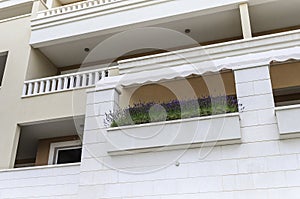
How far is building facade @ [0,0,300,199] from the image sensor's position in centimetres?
586

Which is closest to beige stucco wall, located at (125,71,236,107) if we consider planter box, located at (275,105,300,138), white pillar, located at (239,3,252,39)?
white pillar, located at (239,3,252,39)

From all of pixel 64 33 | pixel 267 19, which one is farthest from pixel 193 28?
pixel 64 33

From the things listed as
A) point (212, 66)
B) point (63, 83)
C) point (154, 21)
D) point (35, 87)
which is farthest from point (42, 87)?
point (212, 66)

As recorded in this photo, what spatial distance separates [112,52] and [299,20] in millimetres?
6506

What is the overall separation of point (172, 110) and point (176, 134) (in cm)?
64

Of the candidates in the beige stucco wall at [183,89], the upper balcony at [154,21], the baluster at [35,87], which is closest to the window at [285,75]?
the beige stucco wall at [183,89]

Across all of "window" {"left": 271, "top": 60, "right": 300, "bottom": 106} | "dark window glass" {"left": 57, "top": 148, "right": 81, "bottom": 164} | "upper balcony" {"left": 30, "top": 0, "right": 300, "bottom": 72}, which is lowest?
"dark window glass" {"left": 57, "top": 148, "right": 81, "bottom": 164}

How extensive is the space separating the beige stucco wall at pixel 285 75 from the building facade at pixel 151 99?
0.03 metres

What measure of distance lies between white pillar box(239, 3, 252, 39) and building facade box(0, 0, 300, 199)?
41mm

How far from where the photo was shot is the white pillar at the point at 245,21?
9773mm

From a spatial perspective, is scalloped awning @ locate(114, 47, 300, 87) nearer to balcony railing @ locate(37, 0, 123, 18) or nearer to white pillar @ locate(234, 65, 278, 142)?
white pillar @ locate(234, 65, 278, 142)

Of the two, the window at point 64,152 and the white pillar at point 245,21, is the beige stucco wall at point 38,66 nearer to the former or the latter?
the window at point 64,152

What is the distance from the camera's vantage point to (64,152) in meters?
12.1

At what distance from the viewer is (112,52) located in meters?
12.4
